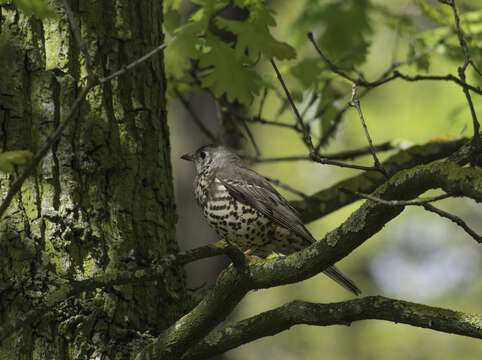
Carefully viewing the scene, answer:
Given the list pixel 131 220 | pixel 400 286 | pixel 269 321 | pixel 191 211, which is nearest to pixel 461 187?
pixel 269 321

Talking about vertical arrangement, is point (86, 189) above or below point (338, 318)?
above

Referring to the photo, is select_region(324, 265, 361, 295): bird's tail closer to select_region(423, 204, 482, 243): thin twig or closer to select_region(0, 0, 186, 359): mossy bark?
select_region(0, 0, 186, 359): mossy bark

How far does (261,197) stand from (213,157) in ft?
2.77

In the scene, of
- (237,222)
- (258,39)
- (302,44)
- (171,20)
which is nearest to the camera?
(258,39)

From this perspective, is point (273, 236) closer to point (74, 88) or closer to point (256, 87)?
point (256, 87)

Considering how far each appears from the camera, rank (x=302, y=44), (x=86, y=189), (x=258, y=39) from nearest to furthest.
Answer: (x=86, y=189), (x=258, y=39), (x=302, y=44)

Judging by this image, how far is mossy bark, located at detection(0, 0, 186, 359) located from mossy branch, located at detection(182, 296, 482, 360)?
0.39m

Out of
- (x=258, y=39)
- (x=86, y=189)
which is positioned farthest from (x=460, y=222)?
(x=86, y=189)

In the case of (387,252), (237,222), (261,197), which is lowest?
(237,222)

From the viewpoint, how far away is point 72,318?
2760mm

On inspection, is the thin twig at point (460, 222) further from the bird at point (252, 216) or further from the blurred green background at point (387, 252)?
the blurred green background at point (387, 252)

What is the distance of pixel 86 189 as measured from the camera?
299 cm

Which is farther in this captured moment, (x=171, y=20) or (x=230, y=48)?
(x=171, y=20)

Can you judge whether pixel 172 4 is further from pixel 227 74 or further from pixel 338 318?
pixel 338 318
